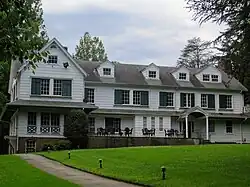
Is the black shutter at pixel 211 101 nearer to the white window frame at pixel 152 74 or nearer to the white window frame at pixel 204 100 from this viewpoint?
the white window frame at pixel 204 100

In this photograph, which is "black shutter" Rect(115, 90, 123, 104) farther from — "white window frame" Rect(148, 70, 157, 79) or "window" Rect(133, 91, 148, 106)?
"white window frame" Rect(148, 70, 157, 79)

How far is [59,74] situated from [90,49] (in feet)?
107

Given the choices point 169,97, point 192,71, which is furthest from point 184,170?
point 192,71

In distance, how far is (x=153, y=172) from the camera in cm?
1725

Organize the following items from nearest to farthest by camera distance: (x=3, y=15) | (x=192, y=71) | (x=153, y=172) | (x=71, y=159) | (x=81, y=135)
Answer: (x=3, y=15) → (x=153, y=172) → (x=71, y=159) → (x=81, y=135) → (x=192, y=71)

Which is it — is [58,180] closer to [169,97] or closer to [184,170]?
[184,170]

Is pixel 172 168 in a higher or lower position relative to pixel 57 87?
lower

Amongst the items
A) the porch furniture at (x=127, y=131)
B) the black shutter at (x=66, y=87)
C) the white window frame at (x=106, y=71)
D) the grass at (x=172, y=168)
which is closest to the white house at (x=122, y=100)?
the black shutter at (x=66, y=87)

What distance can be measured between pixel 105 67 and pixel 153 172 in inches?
1116

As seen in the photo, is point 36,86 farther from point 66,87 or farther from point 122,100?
point 122,100

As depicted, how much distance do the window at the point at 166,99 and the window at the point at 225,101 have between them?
219 inches

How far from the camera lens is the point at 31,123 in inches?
1528

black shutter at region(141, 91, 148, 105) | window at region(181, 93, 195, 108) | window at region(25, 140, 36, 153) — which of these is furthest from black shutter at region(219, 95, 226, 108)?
window at region(25, 140, 36, 153)

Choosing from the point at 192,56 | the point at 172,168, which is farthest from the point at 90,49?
the point at 172,168
